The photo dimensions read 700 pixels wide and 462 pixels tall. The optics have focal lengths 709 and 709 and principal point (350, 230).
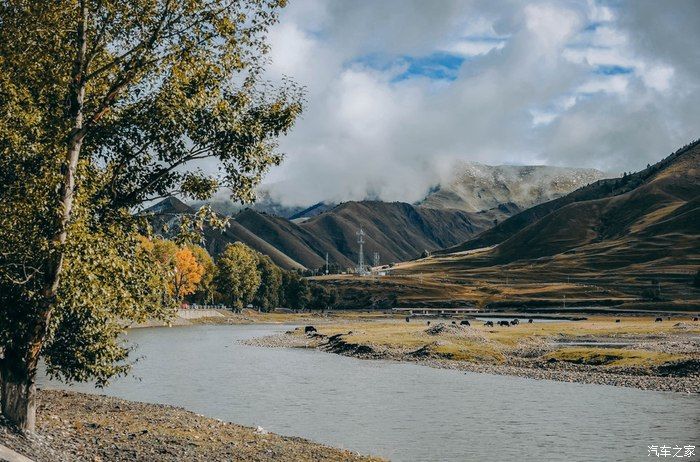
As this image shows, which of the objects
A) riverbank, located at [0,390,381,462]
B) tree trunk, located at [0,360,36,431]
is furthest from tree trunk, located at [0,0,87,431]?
riverbank, located at [0,390,381,462]

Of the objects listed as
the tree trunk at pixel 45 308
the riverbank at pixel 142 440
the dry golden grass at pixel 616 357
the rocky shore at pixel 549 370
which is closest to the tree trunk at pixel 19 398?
the tree trunk at pixel 45 308

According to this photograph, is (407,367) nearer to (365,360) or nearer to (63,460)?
(365,360)

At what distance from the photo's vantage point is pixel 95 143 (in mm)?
32906

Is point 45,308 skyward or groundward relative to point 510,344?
skyward

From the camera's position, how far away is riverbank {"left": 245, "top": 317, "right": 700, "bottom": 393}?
78.4 m

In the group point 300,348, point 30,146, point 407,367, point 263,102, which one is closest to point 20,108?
point 30,146

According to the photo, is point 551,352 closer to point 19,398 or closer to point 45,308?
point 19,398

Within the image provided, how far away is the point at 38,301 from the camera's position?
29469 mm

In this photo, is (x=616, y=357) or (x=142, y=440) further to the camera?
(x=616, y=357)

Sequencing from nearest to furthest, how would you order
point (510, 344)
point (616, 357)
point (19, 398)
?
point (19, 398) < point (616, 357) < point (510, 344)

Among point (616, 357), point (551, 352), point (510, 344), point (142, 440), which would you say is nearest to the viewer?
point (142, 440)

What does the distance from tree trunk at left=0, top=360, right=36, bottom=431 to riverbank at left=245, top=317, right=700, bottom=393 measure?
58272mm

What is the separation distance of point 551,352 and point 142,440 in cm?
7662

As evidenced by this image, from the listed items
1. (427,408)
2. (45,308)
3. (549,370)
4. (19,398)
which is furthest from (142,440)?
(549,370)
